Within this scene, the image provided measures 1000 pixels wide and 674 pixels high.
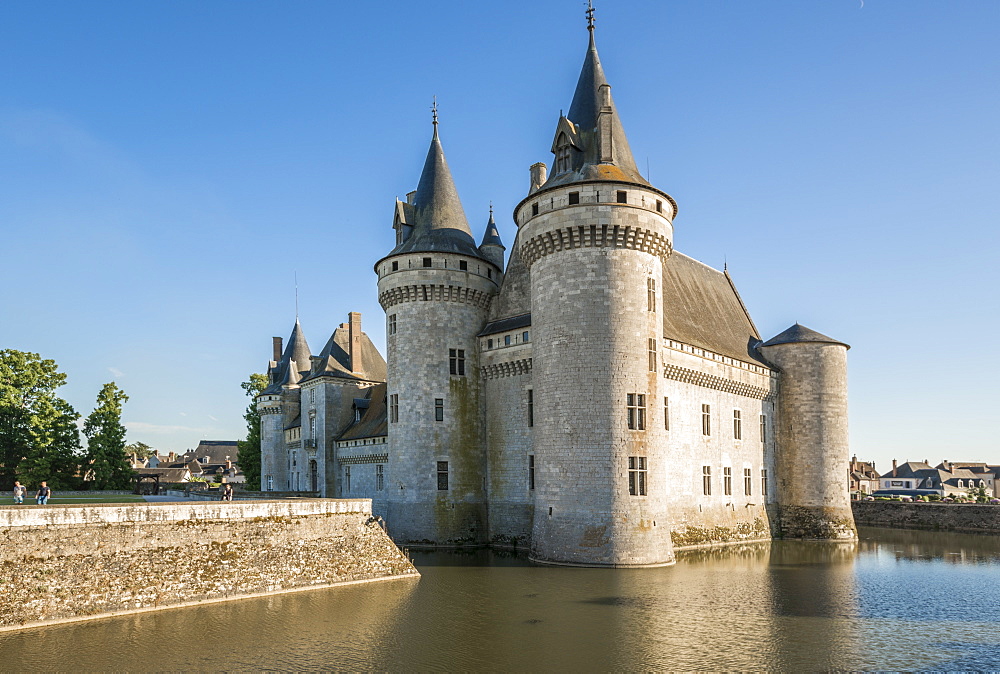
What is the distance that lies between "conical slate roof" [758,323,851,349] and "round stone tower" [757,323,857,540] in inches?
2.2

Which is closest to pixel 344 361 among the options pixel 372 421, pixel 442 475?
pixel 372 421

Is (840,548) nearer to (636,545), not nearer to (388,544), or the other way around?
(636,545)

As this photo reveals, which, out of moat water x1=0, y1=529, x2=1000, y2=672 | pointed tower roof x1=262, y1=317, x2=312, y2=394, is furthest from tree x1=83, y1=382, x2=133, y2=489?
moat water x1=0, y1=529, x2=1000, y2=672

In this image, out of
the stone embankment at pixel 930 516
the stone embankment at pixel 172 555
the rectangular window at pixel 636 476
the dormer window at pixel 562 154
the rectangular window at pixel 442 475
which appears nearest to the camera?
the stone embankment at pixel 172 555

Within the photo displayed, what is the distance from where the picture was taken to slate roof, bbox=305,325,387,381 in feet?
151

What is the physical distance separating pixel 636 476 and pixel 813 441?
17695 millimetres

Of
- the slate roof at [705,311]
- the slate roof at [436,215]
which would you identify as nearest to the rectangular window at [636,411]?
the slate roof at [705,311]

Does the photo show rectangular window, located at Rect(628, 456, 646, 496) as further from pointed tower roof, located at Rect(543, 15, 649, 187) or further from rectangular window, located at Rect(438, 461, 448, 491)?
pointed tower roof, located at Rect(543, 15, 649, 187)

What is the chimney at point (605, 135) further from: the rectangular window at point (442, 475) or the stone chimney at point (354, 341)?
the stone chimney at point (354, 341)

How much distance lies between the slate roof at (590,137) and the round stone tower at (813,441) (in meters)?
17.5

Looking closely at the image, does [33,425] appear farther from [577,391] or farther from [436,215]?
[577,391]

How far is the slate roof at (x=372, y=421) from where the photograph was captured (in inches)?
1608

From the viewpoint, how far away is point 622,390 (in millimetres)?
29031

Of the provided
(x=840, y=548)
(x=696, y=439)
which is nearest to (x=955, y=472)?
(x=840, y=548)
